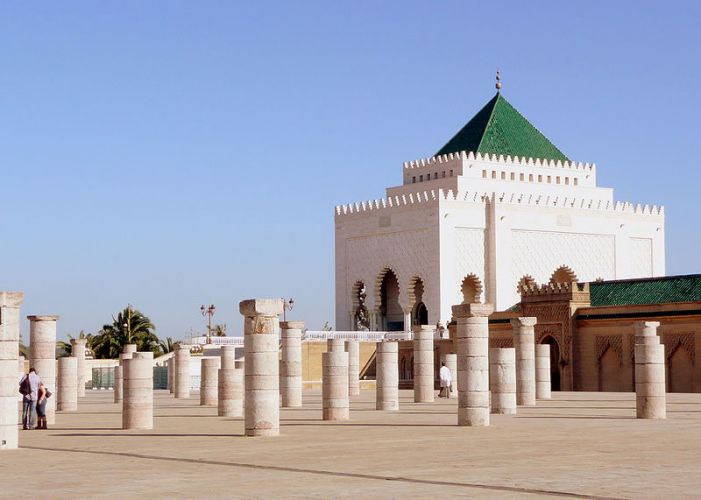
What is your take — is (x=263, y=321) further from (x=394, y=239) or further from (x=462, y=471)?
(x=394, y=239)

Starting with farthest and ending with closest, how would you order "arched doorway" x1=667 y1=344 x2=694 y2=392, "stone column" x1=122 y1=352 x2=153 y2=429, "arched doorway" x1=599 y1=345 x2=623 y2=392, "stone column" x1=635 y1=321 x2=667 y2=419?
"arched doorway" x1=599 y1=345 x2=623 y2=392, "arched doorway" x1=667 y1=344 x2=694 y2=392, "stone column" x1=635 y1=321 x2=667 y2=419, "stone column" x1=122 y1=352 x2=153 y2=429

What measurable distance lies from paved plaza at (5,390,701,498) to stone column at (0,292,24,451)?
1.58 feet

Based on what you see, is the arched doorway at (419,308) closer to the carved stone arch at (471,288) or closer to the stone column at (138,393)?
the carved stone arch at (471,288)

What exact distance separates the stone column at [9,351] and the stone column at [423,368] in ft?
43.8

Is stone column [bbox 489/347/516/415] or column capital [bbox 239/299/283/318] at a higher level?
column capital [bbox 239/299/283/318]

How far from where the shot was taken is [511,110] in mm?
52500

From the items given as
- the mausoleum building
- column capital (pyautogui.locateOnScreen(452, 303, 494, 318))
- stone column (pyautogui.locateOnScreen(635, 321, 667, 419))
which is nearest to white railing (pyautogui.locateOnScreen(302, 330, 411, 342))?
the mausoleum building

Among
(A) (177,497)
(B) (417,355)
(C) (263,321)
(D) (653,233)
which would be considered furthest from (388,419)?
(D) (653,233)

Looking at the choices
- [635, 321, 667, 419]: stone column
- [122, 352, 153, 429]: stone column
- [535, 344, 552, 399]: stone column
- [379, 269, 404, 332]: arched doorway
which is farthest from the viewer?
[379, 269, 404, 332]: arched doorway

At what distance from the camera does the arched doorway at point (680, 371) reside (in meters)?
31.0

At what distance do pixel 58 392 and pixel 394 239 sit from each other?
25701 mm

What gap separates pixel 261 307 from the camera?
49.3 feet

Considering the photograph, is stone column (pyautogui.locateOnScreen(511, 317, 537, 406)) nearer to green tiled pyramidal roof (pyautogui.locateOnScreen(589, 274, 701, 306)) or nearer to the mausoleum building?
green tiled pyramidal roof (pyautogui.locateOnScreen(589, 274, 701, 306))

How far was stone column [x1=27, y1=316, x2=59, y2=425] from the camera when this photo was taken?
1914 centimetres
